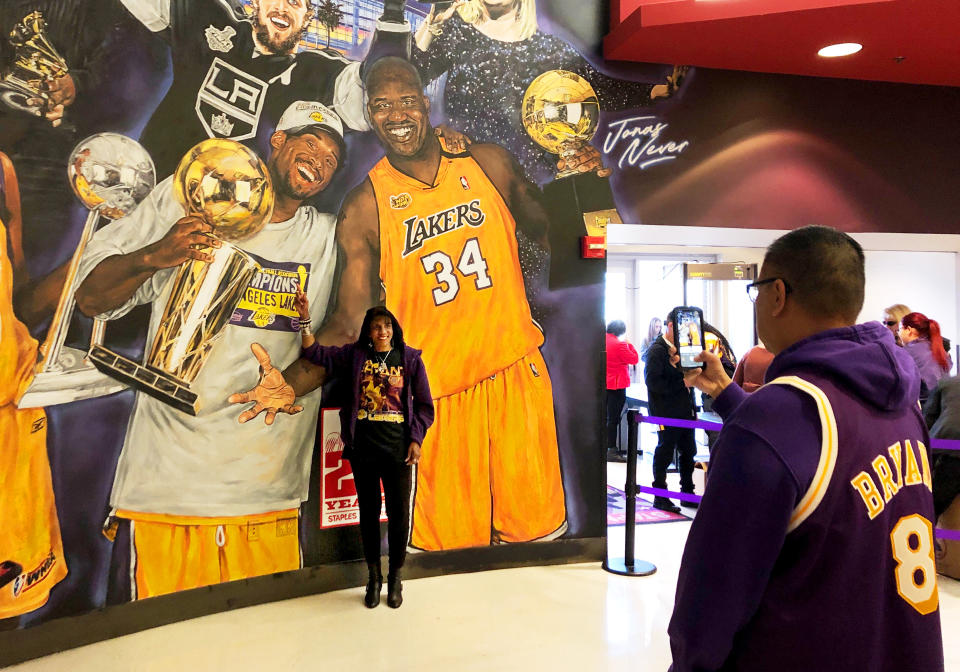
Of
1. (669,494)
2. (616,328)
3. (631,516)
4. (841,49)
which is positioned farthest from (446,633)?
(616,328)

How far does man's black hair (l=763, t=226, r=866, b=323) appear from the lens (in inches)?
52.9

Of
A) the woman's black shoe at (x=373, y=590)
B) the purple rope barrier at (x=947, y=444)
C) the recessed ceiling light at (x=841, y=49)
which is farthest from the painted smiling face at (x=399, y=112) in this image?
the purple rope barrier at (x=947, y=444)

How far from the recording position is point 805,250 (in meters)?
1.36

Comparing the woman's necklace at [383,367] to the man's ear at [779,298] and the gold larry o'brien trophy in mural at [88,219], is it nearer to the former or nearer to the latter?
the gold larry o'brien trophy in mural at [88,219]

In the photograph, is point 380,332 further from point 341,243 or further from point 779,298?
point 779,298

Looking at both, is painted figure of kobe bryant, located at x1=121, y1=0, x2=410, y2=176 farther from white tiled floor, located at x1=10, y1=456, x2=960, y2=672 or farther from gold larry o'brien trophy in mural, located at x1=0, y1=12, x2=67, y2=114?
white tiled floor, located at x1=10, y1=456, x2=960, y2=672

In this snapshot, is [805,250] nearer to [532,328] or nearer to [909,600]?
[909,600]

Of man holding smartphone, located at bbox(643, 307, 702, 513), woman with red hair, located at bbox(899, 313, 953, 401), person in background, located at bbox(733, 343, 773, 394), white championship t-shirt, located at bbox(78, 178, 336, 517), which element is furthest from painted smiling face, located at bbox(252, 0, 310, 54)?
woman with red hair, located at bbox(899, 313, 953, 401)

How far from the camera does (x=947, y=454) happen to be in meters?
4.34

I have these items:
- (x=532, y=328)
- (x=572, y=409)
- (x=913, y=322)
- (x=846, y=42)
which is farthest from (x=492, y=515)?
(x=846, y=42)

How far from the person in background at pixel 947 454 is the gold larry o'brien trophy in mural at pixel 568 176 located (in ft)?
7.47

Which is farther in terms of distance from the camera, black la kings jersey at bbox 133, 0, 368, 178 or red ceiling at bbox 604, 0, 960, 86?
red ceiling at bbox 604, 0, 960, 86

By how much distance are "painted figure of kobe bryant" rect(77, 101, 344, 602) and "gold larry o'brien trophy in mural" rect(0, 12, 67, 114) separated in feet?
2.06

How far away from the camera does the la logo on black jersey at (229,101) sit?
3.65 metres
